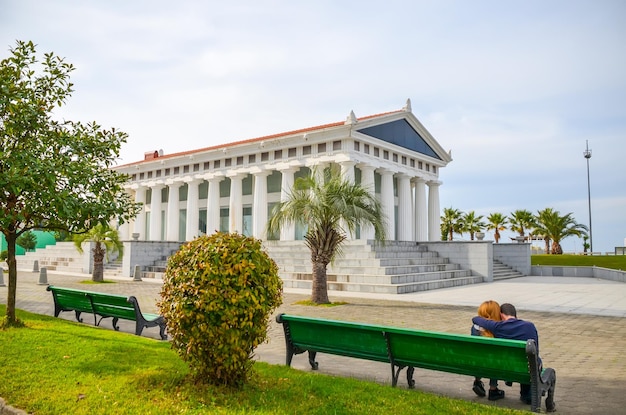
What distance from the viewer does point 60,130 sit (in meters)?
10.5

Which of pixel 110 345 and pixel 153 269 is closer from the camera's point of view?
pixel 110 345

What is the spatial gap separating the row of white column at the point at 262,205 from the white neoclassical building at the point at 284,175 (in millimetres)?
71

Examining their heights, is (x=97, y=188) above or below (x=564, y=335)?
above

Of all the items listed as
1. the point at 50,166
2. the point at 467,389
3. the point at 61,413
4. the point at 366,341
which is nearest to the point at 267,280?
the point at 366,341

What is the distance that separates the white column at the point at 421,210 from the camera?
38.7 meters

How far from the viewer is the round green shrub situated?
5.38m

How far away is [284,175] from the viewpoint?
33.5 metres

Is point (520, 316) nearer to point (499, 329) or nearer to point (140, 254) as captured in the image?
point (499, 329)

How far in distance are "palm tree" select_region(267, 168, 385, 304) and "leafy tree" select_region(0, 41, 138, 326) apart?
688 cm

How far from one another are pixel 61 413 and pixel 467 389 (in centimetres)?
492

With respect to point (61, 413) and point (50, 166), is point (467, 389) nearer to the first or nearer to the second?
point (61, 413)

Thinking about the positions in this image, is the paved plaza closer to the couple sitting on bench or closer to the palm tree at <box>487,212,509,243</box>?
the couple sitting on bench

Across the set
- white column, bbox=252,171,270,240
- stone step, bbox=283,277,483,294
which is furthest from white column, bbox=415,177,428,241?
stone step, bbox=283,277,483,294

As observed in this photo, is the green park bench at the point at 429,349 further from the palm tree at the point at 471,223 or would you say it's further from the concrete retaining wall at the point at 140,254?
the palm tree at the point at 471,223
